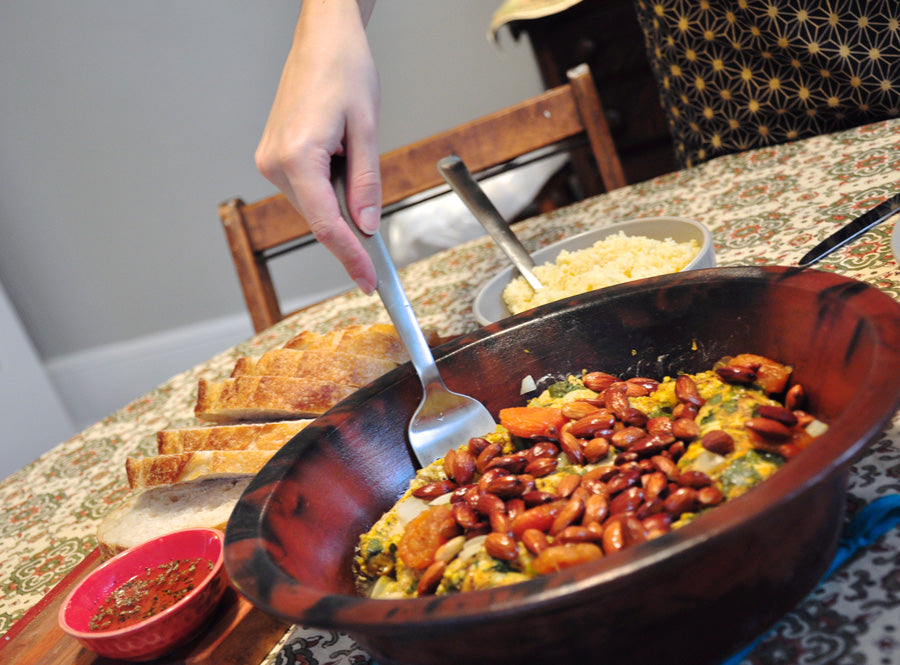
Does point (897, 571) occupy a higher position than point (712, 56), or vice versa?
point (712, 56)

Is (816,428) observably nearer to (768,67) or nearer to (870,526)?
(870,526)

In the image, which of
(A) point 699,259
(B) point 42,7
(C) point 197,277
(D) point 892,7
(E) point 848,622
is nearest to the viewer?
(E) point 848,622

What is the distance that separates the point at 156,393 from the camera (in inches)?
76.8

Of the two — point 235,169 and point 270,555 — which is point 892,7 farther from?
point 235,169

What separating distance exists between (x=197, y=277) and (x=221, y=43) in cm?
154

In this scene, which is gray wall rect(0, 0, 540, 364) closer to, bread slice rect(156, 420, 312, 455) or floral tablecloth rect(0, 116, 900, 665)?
floral tablecloth rect(0, 116, 900, 665)

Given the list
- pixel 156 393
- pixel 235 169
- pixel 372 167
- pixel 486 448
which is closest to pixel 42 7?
pixel 235 169

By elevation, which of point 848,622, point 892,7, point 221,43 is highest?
point 221,43

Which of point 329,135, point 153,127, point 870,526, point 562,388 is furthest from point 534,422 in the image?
point 153,127

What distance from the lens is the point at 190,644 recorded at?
2.96ft

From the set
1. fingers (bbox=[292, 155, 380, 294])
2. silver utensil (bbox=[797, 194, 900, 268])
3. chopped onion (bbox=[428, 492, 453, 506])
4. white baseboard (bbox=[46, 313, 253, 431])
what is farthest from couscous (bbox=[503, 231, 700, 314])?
white baseboard (bbox=[46, 313, 253, 431])

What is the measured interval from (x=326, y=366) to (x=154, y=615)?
0.54 meters

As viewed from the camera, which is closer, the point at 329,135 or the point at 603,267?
the point at 329,135

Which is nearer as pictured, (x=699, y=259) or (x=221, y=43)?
(x=699, y=259)
